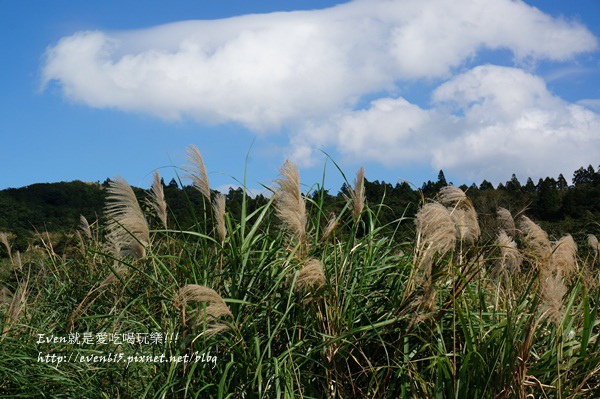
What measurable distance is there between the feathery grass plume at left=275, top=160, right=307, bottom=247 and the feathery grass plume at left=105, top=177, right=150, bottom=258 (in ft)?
3.14

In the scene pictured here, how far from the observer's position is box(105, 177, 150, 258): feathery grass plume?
418cm

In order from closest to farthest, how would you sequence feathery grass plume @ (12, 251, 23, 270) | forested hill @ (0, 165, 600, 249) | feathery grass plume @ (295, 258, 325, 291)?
feathery grass plume @ (295, 258, 325, 291)
feathery grass plume @ (12, 251, 23, 270)
forested hill @ (0, 165, 600, 249)

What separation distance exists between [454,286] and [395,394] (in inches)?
28.3

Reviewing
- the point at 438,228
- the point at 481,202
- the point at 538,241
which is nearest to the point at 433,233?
the point at 438,228

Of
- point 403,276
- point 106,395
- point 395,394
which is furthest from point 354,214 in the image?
point 106,395

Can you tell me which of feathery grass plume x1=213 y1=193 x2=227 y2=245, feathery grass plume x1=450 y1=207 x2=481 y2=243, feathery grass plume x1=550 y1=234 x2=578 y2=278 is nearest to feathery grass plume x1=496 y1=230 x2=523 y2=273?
feathery grass plume x1=550 y1=234 x2=578 y2=278

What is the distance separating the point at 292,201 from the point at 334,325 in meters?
0.77

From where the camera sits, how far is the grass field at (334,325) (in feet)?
11.5

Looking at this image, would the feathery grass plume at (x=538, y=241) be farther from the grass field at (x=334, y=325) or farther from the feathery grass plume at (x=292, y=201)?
the feathery grass plume at (x=292, y=201)

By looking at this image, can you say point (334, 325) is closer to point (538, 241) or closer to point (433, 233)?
point (433, 233)

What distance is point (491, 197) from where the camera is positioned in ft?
65.0

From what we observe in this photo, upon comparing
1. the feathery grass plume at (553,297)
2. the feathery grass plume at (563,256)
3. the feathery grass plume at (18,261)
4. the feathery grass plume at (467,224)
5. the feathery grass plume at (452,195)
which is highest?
the feathery grass plume at (18,261)

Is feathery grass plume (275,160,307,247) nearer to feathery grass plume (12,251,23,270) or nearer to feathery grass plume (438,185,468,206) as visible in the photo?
feathery grass plume (438,185,468,206)

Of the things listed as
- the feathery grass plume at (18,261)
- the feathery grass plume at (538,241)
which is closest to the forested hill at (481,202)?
the feathery grass plume at (18,261)
